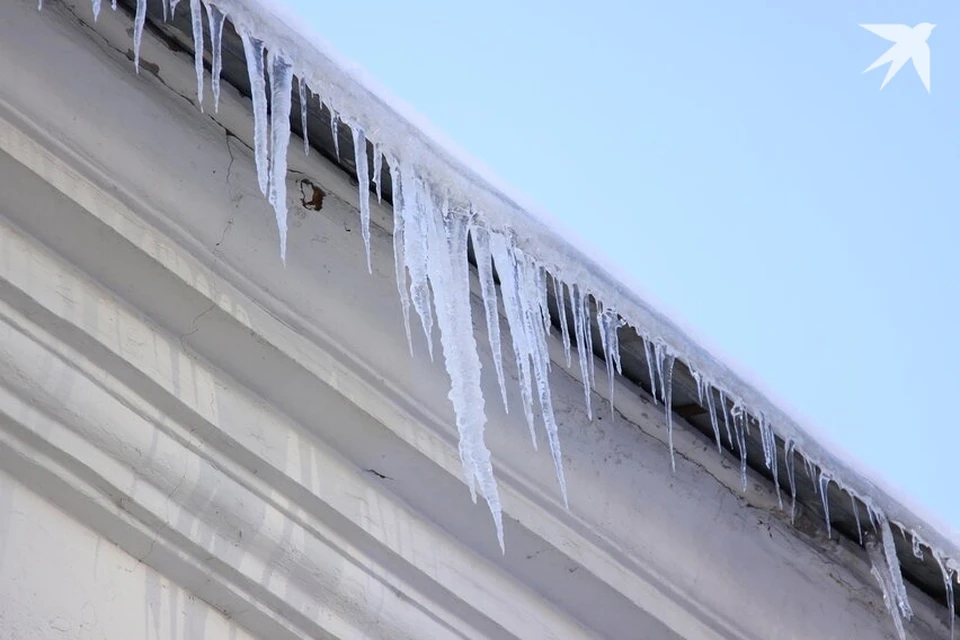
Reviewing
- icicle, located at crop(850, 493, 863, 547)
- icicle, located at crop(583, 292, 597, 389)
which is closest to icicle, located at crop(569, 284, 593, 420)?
icicle, located at crop(583, 292, 597, 389)

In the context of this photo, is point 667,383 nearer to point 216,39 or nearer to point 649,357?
point 649,357

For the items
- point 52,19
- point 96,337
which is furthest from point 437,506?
point 52,19

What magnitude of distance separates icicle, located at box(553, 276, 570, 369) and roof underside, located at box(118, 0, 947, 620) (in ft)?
0.05

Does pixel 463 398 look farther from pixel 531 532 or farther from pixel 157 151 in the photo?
pixel 157 151

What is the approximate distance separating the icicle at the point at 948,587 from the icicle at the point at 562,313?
54 cm

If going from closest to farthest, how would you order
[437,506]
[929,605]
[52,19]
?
[52,19]
[437,506]
[929,605]

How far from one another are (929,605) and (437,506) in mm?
747

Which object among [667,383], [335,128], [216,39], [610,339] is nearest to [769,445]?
[667,383]

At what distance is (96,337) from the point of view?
1.54m

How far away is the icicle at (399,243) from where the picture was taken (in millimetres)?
1527

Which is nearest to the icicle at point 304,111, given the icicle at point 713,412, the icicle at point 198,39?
the icicle at point 198,39

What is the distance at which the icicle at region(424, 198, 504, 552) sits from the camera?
1559mm

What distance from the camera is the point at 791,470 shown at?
1.75 metres

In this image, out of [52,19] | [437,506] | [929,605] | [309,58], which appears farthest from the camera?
[929,605]
